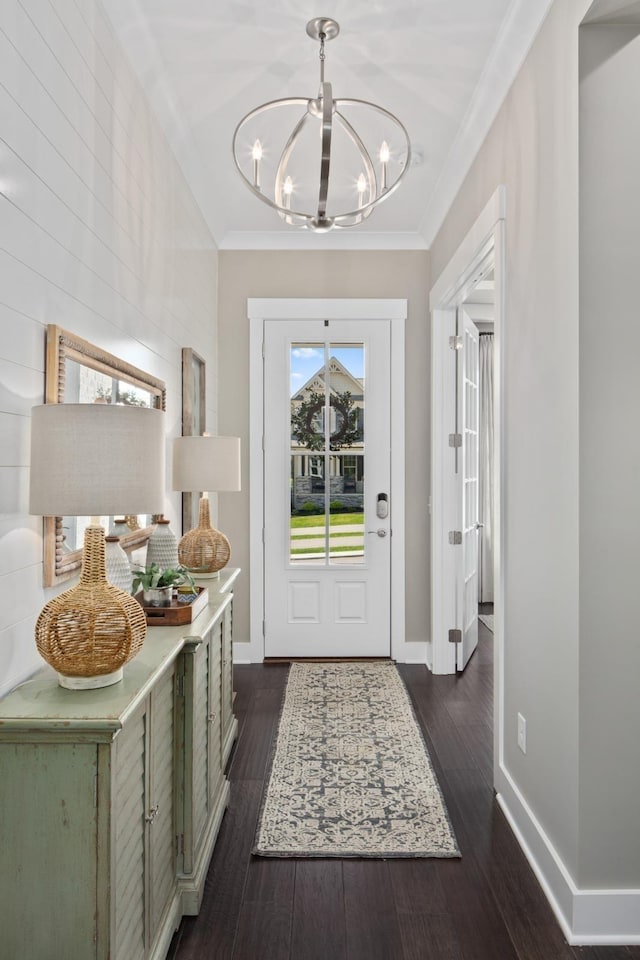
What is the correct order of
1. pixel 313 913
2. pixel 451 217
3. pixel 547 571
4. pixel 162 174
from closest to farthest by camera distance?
1. pixel 313 913
2. pixel 547 571
3. pixel 162 174
4. pixel 451 217

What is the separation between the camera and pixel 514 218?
2299 millimetres

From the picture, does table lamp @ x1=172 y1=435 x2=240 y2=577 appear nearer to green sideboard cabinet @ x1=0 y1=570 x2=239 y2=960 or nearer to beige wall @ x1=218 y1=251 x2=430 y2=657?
green sideboard cabinet @ x1=0 y1=570 x2=239 y2=960

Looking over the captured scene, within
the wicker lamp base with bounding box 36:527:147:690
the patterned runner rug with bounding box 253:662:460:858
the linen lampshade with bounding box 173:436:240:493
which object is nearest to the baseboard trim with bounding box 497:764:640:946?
the patterned runner rug with bounding box 253:662:460:858

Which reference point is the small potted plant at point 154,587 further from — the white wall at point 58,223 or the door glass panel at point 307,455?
the door glass panel at point 307,455

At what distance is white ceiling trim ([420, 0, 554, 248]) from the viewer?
6.83 feet

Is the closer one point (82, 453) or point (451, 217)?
point (82, 453)

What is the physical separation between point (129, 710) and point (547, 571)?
1352 millimetres

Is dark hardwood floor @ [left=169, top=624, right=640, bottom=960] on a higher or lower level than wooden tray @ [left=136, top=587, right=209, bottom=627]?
lower

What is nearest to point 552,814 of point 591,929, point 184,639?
point 591,929

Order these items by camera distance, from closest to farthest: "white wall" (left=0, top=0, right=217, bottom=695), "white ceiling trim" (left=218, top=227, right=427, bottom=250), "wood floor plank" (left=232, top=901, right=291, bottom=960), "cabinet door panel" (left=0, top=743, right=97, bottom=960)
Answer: "cabinet door panel" (left=0, top=743, right=97, bottom=960)
"white wall" (left=0, top=0, right=217, bottom=695)
"wood floor plank" (left=232, top=901, right=291, bottom=960)
"white ceiling trim" (left=218, top=227, right=427, bottom=250)

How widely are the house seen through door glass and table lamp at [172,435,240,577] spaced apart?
1.42 m

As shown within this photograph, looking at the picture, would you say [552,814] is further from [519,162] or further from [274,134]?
[274,134]

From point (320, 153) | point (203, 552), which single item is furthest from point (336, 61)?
point (203, 552)

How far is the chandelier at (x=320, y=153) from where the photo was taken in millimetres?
2146
